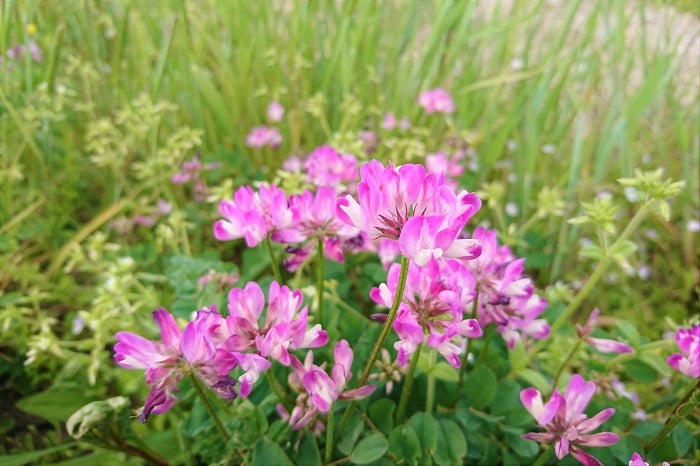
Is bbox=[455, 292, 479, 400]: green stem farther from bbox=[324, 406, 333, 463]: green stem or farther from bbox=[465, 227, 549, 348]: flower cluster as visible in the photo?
bbox=[324, 406, 333, 463]: green stem

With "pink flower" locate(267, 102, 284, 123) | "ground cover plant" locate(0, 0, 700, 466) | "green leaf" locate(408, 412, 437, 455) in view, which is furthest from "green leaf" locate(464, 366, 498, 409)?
"pink flower" locate(267, 102, 284, 123)

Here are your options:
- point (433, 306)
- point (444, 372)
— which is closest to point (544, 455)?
point (444, 372)

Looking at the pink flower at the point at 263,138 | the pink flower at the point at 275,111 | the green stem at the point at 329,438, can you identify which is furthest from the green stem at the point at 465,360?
the pink flower at the point at 275,111

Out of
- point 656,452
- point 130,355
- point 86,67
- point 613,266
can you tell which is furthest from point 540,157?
point 130,355

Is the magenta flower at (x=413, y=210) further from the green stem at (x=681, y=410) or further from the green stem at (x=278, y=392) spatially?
the green stem at (x=681, y=410)

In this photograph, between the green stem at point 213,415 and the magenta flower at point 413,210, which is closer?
the magenta flower at point 413,210

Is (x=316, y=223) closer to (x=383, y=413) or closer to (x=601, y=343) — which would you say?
(x=383, y=413)

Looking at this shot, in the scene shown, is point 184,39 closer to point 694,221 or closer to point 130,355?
point 130,355
